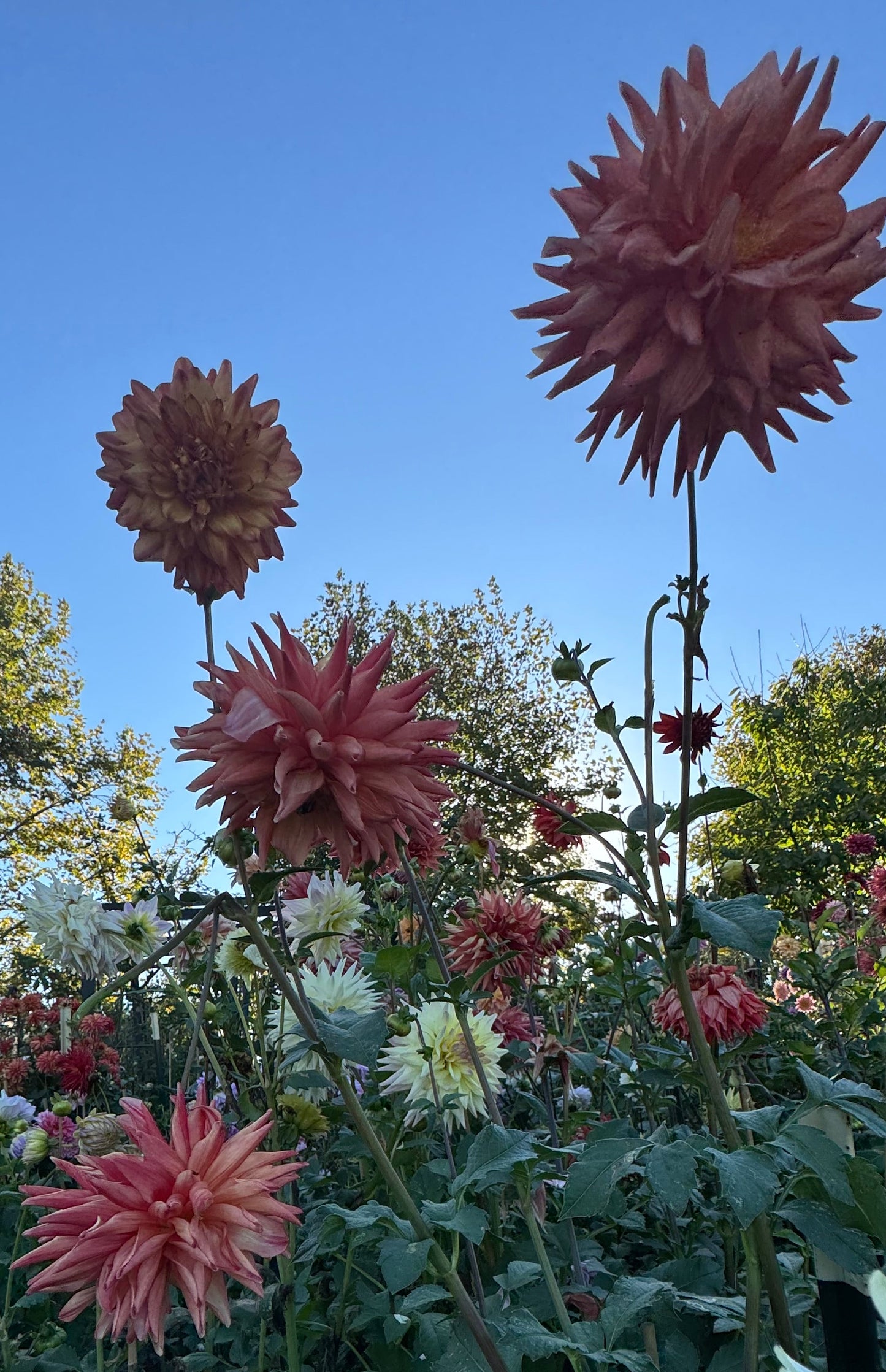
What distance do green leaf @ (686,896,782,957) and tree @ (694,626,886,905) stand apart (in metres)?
15.6

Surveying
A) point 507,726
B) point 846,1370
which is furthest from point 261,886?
point 507,726

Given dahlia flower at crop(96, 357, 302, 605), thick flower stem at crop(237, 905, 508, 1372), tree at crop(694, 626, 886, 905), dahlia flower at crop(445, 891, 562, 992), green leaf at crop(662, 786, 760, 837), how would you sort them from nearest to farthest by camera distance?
thick flower stem at crop(237, 905, 508, 1372)
green leaf at crop(662, 786, 760, 837)
dahlia flower at crop(96, 357, 302, 605)
dahlia flower at crop(445, 891, 562, 992)
tree at crop(694, 626, 886, 905)

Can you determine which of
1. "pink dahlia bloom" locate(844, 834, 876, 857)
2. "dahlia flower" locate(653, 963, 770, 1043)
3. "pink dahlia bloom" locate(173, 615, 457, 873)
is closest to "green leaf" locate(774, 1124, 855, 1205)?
"pink dahlia bloom" locate(173, 615, 457, 873)

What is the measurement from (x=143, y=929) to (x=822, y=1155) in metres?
1.73

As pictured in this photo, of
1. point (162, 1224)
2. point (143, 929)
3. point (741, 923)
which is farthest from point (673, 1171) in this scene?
point (143, 929)

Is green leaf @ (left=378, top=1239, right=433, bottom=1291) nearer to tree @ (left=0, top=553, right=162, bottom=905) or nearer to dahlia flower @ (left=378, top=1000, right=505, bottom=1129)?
dahlia flower @ (left=378, top=1000, right=505, bottom=1129)

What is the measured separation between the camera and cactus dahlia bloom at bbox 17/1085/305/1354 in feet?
3.22

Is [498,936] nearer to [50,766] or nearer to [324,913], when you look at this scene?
[324,913]

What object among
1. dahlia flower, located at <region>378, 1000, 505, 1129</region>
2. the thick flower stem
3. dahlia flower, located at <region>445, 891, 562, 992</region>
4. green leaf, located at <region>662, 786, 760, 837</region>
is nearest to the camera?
the thick flower stem

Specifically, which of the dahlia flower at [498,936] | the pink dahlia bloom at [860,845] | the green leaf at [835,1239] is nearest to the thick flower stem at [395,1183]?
the green leaf at [835,1239]

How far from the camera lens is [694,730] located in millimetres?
2418

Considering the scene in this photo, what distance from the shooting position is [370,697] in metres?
1.16

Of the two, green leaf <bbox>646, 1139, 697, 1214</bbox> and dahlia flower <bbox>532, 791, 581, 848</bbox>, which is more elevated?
dahlia flower <bbox>532, 791, 581, 848</bbox>

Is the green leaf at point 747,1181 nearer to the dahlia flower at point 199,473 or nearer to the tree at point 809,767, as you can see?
the dahlia flower at point 199,473
